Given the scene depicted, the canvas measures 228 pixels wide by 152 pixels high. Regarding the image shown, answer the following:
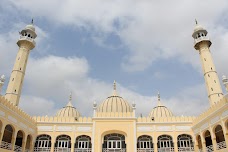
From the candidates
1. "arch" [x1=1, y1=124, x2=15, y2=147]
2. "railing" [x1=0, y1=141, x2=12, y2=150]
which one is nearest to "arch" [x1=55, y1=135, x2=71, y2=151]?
"arch" [x1=1, y1=124, x2=15, y2=147]

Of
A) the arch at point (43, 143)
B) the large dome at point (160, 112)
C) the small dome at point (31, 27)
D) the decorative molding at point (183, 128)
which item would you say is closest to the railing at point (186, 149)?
the decorative molding at point (183, 128)

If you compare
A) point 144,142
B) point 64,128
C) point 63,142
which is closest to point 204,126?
point 144,142

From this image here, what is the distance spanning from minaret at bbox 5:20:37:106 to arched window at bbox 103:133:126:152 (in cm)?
1130

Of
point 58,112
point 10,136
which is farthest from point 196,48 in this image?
point 10,136

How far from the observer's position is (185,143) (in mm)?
24188

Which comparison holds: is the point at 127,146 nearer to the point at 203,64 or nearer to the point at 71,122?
the point at 71,122

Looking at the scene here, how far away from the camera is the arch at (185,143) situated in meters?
23.6

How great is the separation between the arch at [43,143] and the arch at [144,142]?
9975mm

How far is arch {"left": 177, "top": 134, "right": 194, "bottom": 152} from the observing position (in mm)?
23625

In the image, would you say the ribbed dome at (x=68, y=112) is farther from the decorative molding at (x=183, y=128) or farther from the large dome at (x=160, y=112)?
the decorative molding at (x=183, y=128)

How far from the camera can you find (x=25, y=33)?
95.3 feet

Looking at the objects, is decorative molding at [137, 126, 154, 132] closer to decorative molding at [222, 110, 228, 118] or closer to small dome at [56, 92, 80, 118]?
decorative molding at [222, 110, 228, 118]

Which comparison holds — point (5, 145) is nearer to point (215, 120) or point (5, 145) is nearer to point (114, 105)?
point (114, 105)

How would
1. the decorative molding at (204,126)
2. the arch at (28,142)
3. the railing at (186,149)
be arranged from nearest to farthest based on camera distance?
the decorative molding at (204,126), the arch at (28,142), the railing at (186,149)
